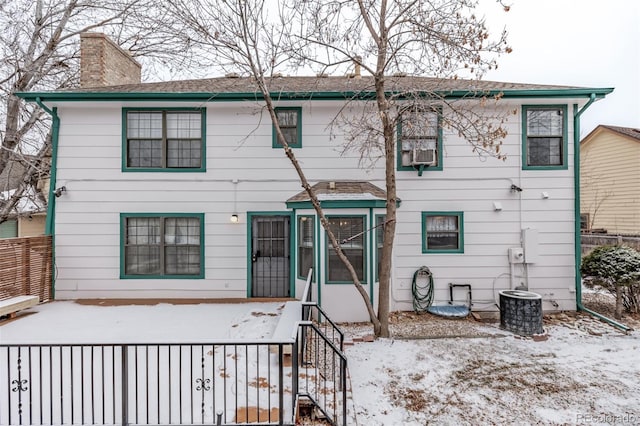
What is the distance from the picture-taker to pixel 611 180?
15.6 meters

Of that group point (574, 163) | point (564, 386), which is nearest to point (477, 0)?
point (574, 163)

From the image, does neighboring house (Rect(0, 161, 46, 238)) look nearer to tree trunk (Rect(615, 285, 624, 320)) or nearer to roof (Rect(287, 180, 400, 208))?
roof (Rect(287, 180, 400, 208))

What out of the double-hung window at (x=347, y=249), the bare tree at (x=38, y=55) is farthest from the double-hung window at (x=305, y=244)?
the bare tree at (x=38, y=55)

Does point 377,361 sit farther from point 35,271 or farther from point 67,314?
point 35,271

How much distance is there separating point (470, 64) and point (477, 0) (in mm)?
1061

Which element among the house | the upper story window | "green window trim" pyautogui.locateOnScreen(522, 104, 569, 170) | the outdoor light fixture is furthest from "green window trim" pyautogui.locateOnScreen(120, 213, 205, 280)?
"green window trim" pyautogui.locateOnScreen(522, 104, 569, 170)

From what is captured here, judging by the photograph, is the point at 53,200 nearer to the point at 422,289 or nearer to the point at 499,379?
the point at 422,289

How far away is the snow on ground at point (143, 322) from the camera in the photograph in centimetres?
512

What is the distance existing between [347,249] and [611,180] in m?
17.3

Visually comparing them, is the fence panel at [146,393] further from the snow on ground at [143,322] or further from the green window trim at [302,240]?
the green window trim at [302,240]

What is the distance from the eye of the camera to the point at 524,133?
722 cm

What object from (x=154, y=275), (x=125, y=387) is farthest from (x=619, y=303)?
(x=154, y=275)

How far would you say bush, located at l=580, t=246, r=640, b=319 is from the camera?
632 centimetres

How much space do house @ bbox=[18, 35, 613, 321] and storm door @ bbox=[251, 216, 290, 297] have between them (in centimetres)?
2
